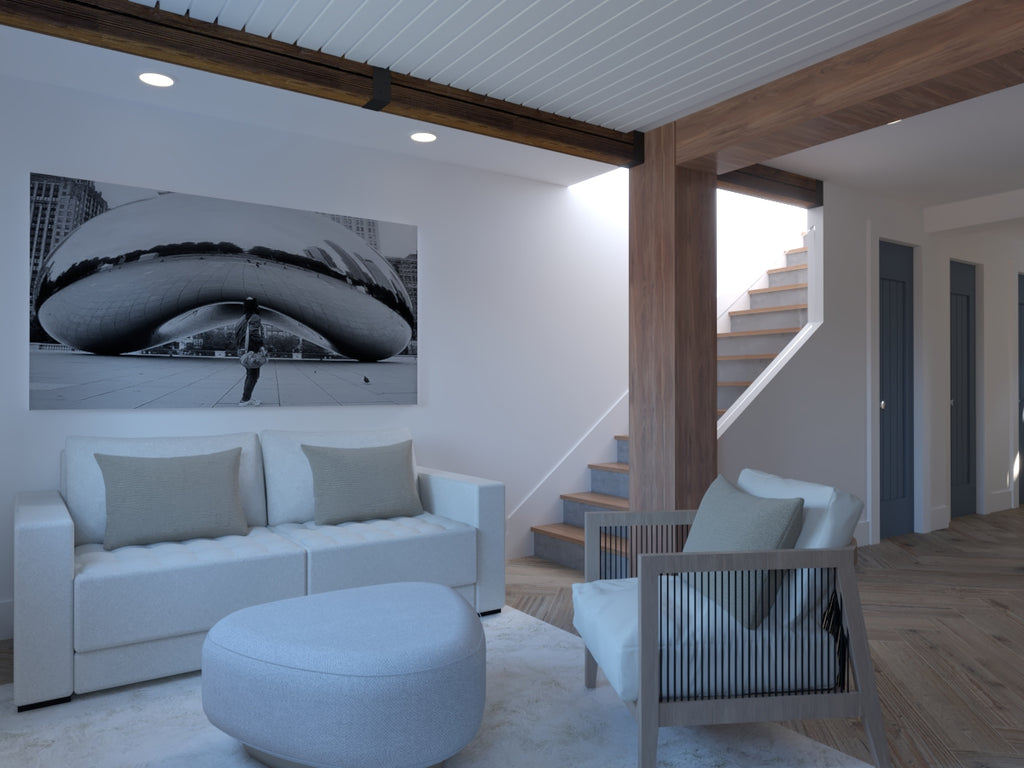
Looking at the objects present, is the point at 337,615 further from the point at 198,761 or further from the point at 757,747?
the point at 757,747

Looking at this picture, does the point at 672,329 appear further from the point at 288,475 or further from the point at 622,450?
the point at 288,475

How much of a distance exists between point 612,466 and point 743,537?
283 cm

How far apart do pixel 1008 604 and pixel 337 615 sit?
3558 mm

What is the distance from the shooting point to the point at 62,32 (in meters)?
2.66

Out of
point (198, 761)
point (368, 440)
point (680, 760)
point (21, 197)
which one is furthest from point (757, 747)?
point (21, 197)

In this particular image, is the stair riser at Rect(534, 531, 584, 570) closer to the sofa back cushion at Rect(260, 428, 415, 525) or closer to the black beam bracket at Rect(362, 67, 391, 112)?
the sofa back cushion at Rect(260, 428, 415, 525)

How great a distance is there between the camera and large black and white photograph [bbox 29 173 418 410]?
3.52 m

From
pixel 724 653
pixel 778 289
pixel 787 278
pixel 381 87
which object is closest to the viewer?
pixel 724 653

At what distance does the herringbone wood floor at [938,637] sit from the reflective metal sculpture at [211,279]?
5.78 ft


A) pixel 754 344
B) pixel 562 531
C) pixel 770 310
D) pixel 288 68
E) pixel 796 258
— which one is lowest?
pixel 562 531

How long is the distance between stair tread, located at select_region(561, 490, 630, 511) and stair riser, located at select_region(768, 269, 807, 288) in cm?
235

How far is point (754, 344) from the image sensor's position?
5711 millimetres

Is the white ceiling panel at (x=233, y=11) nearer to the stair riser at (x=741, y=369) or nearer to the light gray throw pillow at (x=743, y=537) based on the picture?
the light gray throw pillow at (x=743, y=537)

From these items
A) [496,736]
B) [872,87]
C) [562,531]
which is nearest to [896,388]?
[562,531]
